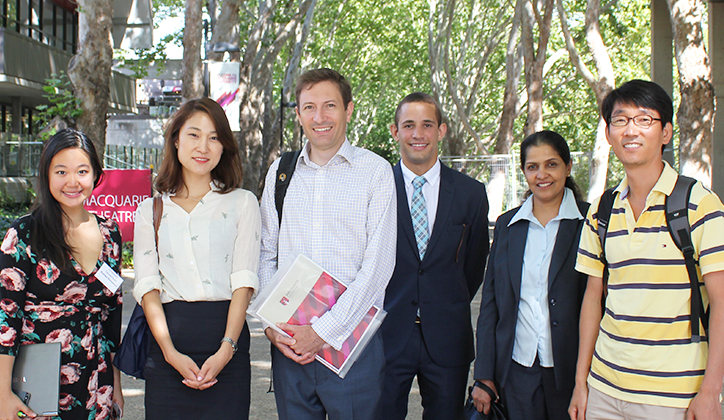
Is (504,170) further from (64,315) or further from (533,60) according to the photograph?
(64,315)

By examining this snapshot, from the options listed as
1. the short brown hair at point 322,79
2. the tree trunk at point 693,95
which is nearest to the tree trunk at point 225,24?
the tree trunk at point 693,95

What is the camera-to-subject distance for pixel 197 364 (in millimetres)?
3045

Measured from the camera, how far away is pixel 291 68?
71.6 ft

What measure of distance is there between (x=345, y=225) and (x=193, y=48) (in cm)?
1004

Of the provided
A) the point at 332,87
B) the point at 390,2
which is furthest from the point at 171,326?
the point at 390,2

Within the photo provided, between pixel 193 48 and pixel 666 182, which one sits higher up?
pixel 193 48

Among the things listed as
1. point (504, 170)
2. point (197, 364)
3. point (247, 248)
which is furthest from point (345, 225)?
point (504, 170)

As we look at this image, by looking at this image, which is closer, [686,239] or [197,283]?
[686,239]

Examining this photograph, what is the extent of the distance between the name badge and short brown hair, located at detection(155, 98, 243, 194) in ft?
1.45

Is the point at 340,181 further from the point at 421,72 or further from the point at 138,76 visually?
the point at 421,72

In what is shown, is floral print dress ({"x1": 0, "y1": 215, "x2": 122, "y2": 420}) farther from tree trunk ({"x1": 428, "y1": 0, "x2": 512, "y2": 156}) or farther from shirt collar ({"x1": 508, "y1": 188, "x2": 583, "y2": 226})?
tree trunk ({"x1": 428, "y1": 0, "x2": 512, "y2": 156})

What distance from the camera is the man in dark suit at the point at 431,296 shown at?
12.2ft

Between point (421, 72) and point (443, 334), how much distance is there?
28.9 m

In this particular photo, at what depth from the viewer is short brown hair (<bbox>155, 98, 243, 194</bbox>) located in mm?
3166
